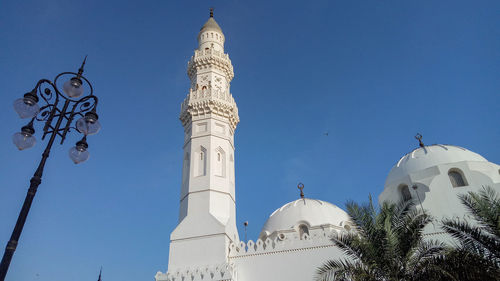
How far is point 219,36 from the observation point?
22875 mm

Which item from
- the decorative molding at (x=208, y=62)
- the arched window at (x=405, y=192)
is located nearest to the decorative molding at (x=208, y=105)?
the decorative molding at (x=208, y=62)

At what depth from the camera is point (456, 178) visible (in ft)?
57.5

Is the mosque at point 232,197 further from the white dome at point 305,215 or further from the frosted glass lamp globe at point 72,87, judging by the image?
the frosted glass lamp globe at point 72,87

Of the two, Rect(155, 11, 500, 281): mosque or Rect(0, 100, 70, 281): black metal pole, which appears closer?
Rect(0, 100, 70, 281): black metal pole

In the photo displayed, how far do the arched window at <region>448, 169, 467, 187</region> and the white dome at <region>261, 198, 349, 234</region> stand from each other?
17.9 ft

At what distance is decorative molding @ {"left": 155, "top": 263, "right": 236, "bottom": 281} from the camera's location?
1323cm

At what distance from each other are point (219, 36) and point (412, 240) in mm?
17004

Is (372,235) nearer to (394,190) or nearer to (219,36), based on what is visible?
(394,190)

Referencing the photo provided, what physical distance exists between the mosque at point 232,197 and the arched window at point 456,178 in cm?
4

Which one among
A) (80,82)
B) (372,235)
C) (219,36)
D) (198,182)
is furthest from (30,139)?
(219,36)

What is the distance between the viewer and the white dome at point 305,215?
61.7ft

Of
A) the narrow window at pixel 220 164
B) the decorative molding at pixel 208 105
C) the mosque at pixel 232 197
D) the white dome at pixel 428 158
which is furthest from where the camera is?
the white dome at pixel 428 158

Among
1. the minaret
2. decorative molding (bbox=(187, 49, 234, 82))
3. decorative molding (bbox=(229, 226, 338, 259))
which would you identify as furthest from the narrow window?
decorative molding (bbox=(187, 49, 234, 82))

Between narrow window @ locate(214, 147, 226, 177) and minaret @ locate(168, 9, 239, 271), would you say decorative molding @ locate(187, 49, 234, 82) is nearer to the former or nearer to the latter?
minaret @ locate(168, 9, 239, 271)
